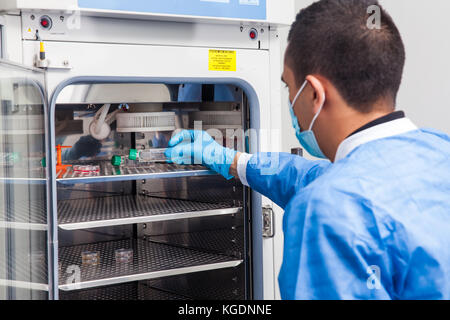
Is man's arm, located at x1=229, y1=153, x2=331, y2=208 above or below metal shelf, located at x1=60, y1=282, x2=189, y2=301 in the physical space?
above

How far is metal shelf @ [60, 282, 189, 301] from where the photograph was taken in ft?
7.91

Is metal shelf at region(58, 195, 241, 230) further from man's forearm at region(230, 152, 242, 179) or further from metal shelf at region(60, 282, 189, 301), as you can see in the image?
metal shelf at region(60, 282, 189, 301)

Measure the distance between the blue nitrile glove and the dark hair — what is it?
800mm

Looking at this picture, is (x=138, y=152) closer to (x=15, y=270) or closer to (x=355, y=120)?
(x=15, y=270)

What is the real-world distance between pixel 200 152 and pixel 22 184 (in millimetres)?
708

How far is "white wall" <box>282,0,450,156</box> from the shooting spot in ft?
9.48

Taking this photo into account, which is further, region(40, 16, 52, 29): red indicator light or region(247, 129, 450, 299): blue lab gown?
region(40, 16, 52, 29): red indicator light

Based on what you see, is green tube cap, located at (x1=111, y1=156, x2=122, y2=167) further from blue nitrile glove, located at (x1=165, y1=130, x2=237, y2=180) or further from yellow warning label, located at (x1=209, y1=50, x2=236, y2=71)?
yellow warning label, located at (x1=209, y1=50, x2=236, y2=71)

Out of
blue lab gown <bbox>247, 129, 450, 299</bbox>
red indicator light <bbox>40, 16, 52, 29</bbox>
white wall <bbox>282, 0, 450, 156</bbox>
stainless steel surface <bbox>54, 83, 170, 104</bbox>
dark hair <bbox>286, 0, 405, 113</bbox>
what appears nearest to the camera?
blue lab gown <bbox>247, 129, 450, 299</bbox>

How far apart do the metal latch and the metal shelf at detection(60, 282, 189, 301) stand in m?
0.60

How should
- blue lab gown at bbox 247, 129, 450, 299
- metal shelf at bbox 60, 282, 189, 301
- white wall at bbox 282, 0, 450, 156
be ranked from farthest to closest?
1. white wall at bbox 282, 0, 450, 156
2. metal shelf at bbox 60, 282, 189, 301
3. blue lab gown at bbox 247, 129, 450, 299

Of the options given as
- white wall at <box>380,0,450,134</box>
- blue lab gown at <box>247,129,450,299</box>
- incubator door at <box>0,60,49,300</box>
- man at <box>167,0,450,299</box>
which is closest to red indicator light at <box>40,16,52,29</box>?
incubator door at <box>0,60,49,300</box>

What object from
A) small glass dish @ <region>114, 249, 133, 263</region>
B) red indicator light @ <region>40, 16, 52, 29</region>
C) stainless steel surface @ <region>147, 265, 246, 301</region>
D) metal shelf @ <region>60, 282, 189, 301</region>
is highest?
red indicator light @ <region>40, 16, 52, 29</region>

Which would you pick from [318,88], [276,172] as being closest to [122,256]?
[276,172]
